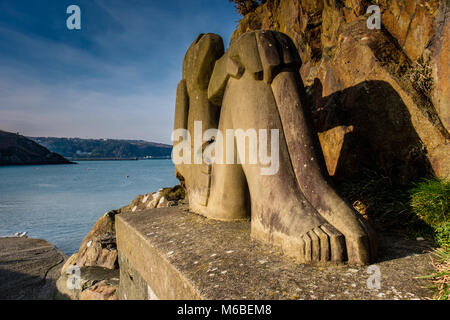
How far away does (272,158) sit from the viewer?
202 centimetres

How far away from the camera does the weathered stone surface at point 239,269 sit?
4.59 ft

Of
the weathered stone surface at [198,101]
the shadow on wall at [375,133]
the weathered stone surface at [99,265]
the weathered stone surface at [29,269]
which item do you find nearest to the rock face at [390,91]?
the shadow on wall at [375,133]

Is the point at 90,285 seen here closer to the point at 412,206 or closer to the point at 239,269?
the point at 239,269

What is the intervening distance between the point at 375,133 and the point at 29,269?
8110mm

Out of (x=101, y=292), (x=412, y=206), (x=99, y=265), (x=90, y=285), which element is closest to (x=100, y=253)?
(x=99, y=265)

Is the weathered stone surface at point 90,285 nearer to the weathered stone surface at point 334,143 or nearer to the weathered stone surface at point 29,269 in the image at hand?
the weathered stone surface at point 29,269

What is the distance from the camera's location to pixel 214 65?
2723 mm

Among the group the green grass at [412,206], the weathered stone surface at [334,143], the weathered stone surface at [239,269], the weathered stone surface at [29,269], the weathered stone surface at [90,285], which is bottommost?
the weathered stone surface at [29,269]

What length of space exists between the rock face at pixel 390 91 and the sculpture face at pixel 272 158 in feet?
4.28

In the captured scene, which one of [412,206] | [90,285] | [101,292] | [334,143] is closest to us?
[412,206]

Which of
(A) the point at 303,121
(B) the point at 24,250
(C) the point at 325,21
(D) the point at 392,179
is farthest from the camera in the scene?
(B) the point at 24,250

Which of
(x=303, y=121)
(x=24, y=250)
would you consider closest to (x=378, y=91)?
(x=303, y=121)

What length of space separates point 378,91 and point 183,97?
2.04 metres
